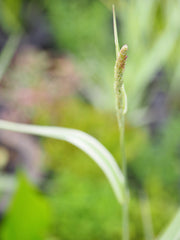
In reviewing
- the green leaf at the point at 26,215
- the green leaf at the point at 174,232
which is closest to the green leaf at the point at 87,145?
the green leaf at the point at 174,232

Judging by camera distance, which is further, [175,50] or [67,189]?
[175,50]

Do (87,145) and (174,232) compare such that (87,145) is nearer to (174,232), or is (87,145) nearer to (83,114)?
(174,232)

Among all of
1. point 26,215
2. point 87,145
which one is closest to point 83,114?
point 26,215

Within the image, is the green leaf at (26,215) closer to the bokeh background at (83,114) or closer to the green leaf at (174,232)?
the bokeh background at (83,114)

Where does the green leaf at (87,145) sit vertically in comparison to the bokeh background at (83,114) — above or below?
above

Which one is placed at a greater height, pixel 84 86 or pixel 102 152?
pixel 102 152

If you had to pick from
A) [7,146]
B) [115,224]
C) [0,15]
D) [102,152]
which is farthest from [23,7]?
[102,152]

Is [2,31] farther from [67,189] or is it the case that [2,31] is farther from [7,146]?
[67,189]
